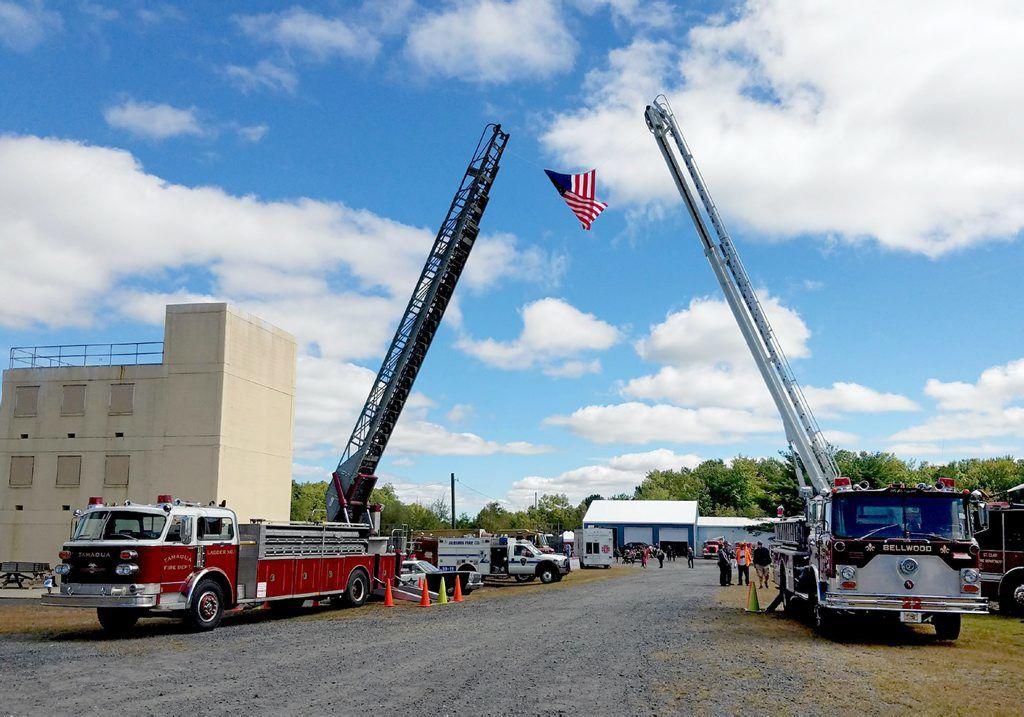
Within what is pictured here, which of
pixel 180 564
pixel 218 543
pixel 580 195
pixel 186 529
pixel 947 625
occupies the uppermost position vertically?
pixel 580 195

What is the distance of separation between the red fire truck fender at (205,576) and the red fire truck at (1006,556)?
59.4ft

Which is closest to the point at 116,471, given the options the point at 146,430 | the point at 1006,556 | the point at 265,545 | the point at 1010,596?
the point at 146,430

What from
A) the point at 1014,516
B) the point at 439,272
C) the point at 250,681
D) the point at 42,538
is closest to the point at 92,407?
the point at 42,538

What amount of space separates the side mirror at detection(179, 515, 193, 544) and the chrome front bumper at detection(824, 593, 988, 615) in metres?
12.4

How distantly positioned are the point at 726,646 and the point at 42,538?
33591mm

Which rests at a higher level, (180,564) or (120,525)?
(120,525)

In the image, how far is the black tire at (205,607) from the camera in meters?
17.9

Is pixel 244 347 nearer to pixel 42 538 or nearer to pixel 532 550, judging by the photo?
pixel 42 538

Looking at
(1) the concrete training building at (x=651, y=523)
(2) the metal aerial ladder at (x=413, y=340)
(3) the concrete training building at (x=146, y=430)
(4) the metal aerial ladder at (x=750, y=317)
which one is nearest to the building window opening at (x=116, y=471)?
(3) the concrete training building at (x=146, y=430)

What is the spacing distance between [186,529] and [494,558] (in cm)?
2150

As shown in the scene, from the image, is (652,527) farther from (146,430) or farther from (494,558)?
(146,430)

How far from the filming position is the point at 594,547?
62688 millimetres

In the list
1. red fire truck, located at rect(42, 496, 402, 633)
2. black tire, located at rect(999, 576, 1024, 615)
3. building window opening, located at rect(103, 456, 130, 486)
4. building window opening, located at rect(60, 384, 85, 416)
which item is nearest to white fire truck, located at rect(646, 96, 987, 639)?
black tire, located at rect(999, 576, 1024, 615)

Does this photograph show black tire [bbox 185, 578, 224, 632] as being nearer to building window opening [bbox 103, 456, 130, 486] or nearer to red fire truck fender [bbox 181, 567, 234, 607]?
red fire truck fender [bbox 181, 567, 234, 607]
